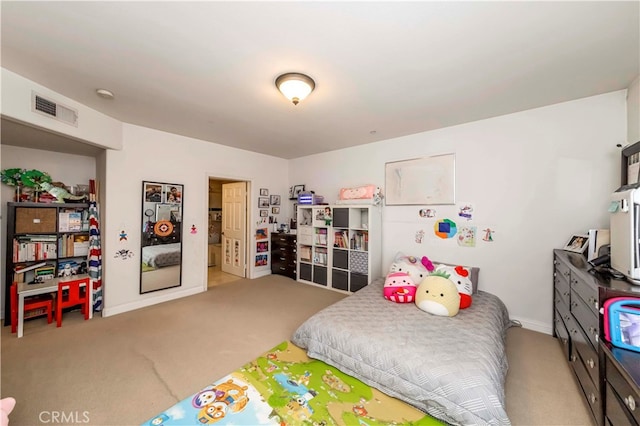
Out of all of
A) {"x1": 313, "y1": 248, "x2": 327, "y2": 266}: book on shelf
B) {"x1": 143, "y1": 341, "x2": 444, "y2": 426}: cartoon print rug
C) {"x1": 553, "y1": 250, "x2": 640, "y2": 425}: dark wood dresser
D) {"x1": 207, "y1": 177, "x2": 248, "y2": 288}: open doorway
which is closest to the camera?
{"x1": 553, "y1": 250, "x2": 640, "y2": 425}: dark wood dresser

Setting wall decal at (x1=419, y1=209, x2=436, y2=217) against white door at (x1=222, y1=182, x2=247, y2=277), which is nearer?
wall decal at (x1=419, y1=209, x2=436, y2=217)

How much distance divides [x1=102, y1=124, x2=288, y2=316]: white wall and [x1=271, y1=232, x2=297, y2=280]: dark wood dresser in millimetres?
1035

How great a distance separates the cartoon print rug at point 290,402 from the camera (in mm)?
1546

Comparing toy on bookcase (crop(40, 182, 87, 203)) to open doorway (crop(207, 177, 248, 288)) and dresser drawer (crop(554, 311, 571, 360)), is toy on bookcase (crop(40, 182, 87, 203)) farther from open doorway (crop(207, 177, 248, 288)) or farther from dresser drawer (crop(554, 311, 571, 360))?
dresser drawer (crop(554, 311, 571, 360))

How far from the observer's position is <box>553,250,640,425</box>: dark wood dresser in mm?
1279

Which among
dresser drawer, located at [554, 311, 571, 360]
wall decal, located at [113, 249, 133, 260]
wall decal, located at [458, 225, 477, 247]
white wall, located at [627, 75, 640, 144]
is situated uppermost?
white wall, located at [627, 75, 640, 144]

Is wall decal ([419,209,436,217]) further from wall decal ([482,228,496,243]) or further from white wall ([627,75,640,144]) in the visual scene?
white wall ([627,75,640,144])

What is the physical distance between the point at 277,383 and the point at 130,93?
117 inches

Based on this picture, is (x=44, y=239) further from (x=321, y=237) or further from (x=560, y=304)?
(x=560, y=304)

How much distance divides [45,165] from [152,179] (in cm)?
138

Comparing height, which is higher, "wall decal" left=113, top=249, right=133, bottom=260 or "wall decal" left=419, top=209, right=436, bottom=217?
"wall decal" left=419, top=209, right=436, bottom=217

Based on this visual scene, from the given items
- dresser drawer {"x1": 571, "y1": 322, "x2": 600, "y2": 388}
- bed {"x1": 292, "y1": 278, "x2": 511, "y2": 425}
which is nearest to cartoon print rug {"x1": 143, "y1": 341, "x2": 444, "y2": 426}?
bed {"x1": 292, "y1": 278, "x2": 511, "y2": 425}

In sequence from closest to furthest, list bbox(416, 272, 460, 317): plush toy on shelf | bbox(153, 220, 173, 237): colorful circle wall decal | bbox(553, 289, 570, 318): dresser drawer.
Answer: bbox(553, 289, 570, 318): dresser drawer
bbox(416, 272, 460, 317): plush toy on shelf
bbox(153, 220, 173, 237): colorful circle wall decal

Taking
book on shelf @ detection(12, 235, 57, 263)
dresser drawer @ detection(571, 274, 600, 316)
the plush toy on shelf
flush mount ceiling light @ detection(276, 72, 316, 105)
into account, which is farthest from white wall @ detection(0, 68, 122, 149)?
dresser drawer @ detection(571, 274, 600, 316)
